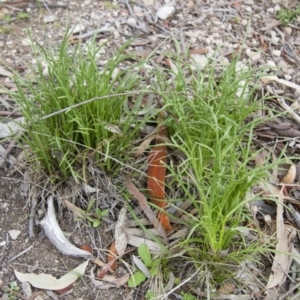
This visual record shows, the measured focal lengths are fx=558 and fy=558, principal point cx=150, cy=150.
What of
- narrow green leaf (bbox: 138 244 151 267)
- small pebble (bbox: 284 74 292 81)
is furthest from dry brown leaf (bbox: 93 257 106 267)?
small pebble (bbox: 284 74 292 81)

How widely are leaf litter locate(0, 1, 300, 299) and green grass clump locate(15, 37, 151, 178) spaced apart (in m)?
0.14

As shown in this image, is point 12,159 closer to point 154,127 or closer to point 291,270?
point 154,127

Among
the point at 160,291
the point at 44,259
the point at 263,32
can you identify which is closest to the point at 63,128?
the point at 44,259

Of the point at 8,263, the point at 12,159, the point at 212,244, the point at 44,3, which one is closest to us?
the point at 212,244

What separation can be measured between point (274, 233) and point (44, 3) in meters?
1.57

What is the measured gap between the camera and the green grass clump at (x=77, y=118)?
1910 millimetres

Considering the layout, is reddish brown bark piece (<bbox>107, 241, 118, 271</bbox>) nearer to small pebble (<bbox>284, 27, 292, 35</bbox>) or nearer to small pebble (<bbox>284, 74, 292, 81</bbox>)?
small pebble (<bbox>284, 74, 292, 81</bbox>)

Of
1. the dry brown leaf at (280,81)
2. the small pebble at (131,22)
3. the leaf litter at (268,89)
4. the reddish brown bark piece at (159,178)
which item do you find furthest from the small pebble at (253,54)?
the reddish brown bark piece at (159,178)

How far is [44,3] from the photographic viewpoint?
2.71 meters

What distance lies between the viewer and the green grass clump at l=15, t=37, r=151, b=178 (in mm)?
1910

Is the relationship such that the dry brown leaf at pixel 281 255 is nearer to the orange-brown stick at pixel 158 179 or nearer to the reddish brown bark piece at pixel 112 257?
the orange-brown stick at pixel 158 179

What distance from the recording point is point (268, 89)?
244 centimetres

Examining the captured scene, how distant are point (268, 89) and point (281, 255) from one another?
31.4 inches

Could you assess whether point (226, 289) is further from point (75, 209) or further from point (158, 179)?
point (75, 209)
